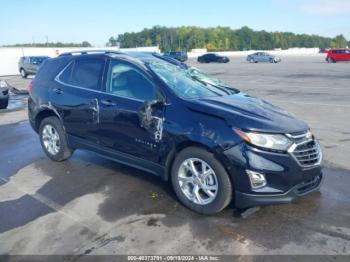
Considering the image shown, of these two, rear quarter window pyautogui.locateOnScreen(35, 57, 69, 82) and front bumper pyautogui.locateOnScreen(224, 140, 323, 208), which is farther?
rear quarter window pyautogui.locateOnScreen(35, 57, 69, 82)

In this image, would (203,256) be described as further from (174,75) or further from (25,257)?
(174,75)

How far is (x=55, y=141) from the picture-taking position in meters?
6.14

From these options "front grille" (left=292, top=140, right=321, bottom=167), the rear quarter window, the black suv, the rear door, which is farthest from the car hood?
the rear quarter window

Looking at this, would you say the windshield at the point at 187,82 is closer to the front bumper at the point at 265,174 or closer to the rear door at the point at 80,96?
the rear door at the point at 80,96

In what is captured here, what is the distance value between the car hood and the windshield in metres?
0.23

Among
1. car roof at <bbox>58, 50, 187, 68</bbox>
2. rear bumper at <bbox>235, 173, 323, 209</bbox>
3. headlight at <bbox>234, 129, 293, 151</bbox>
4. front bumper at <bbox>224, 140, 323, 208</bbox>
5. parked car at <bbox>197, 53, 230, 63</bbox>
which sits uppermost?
car roof at <bbox>58, 50, 187, 68</bbox>

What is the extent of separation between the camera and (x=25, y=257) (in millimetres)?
3412

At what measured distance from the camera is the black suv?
383cm

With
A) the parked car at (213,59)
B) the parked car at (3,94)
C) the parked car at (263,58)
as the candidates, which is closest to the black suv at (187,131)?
the parked car at (3,94)

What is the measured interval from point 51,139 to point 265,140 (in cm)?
384

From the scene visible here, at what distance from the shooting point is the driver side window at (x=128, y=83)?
15.1ft

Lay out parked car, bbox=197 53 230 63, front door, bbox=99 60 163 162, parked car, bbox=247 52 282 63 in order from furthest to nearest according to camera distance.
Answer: parked car, bbox=197 53 230 63 → parked car, bbox=247 52 282 63 → front door, bbox=99 60 163 162

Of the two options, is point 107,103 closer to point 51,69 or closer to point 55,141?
point 55,141

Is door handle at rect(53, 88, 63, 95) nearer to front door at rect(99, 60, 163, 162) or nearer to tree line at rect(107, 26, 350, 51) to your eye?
front door at rect(99, 60, 163, 162)
